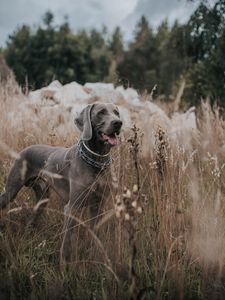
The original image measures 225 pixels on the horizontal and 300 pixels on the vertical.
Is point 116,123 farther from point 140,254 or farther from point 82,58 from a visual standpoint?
point 82,58

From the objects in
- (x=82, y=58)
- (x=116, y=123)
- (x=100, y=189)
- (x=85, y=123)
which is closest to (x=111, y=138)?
(x=116, y=123)

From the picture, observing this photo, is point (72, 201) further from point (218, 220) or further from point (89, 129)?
point (218, 220)

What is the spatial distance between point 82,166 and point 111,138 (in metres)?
0.31

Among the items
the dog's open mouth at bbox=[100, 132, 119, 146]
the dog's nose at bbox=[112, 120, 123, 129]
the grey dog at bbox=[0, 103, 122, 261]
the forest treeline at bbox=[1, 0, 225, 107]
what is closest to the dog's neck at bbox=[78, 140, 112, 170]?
the grey dog at bbox=[0, 103, 122, 261]

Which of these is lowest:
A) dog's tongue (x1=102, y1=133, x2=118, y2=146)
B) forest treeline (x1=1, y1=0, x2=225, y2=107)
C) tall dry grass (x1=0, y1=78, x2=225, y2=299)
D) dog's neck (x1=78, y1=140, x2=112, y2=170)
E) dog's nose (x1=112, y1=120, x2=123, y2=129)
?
tall dry grass (x1=0, y1=78, x2=225, y2=299)

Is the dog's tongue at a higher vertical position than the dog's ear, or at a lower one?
lower

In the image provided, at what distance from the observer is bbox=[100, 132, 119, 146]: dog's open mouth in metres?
3.77

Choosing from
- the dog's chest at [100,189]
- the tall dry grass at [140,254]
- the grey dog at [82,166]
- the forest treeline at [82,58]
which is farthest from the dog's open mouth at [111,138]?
the forest treeline at [82,58]

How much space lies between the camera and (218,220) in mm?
3479

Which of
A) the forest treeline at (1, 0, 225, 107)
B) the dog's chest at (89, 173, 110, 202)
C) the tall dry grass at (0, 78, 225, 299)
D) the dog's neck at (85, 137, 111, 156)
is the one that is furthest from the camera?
the forest treeline at (1, 0, 225, 107)

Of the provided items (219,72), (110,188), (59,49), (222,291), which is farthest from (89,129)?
(59,49)

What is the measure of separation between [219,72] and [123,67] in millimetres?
24329

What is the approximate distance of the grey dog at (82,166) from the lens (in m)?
3.76

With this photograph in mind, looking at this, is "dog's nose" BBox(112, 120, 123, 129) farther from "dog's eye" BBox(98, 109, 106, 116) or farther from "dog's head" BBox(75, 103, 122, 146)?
"dog's eye" BBox(98, 109, 106, 116)
